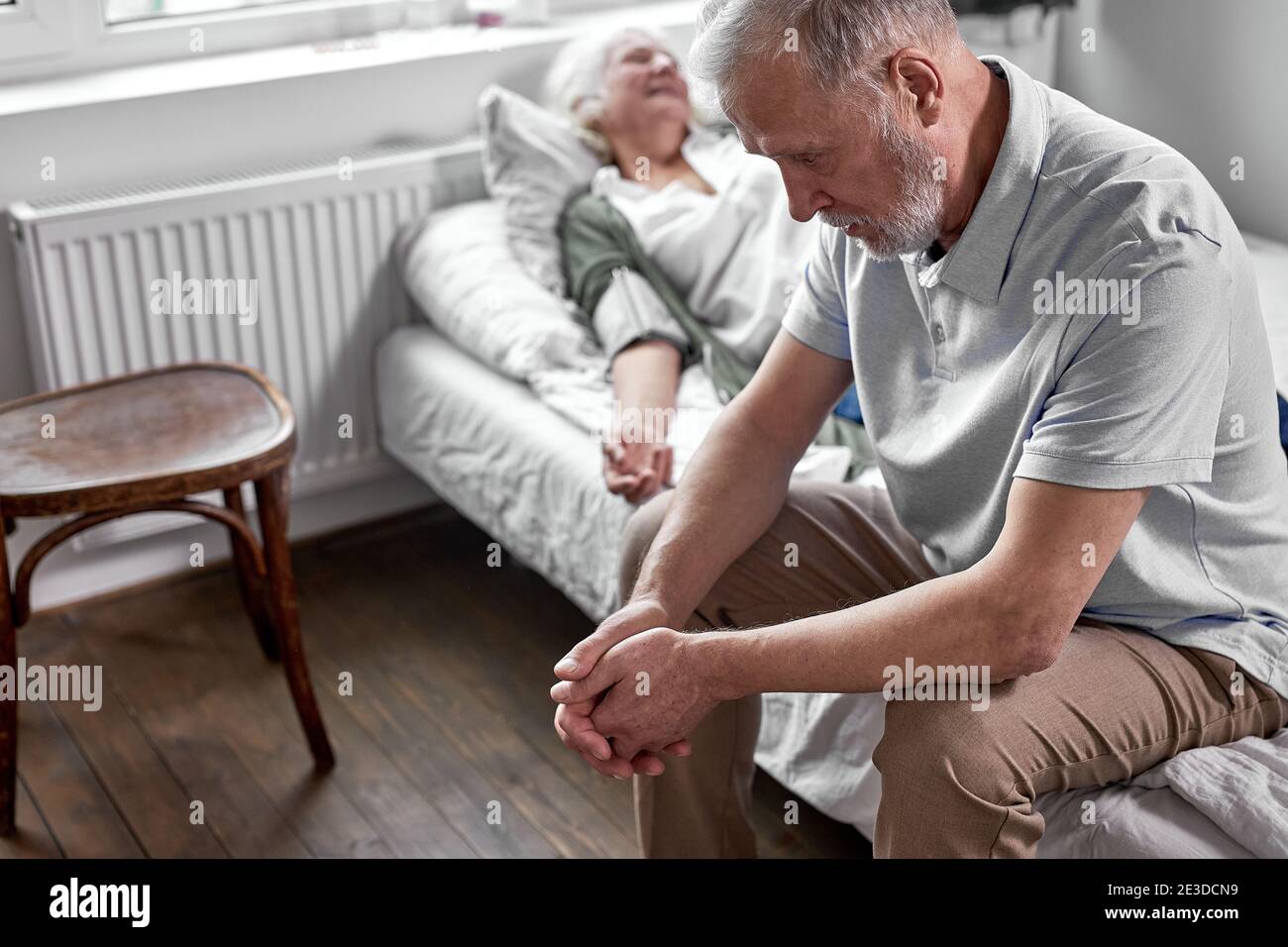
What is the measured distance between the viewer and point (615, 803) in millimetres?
1820

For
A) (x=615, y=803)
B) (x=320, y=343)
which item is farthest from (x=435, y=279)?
(x=615, y=803)

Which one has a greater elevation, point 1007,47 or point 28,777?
point 1007,47

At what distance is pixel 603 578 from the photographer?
6.19ft

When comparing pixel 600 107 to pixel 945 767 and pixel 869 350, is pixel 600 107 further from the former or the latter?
pixel 945 767

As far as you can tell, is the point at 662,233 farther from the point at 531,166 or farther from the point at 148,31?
the point at 148,31

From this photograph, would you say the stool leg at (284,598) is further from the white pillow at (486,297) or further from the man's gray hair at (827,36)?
the man's gray hair at (827,36)

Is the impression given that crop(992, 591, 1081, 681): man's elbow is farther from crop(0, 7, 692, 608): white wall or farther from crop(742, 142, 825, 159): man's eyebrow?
crop(0, 7, 692, 608): white wall

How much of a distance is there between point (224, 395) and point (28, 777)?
580 millimetres

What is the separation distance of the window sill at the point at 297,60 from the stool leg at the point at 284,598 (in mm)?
773

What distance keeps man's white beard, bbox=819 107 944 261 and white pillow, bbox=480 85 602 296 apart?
3.63ft
